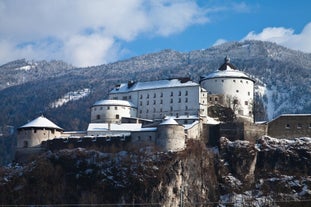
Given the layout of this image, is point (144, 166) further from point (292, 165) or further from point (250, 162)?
point (292, 165)

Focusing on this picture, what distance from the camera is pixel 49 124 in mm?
107500

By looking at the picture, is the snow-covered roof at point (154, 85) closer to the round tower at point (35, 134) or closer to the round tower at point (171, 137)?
the round tower at point (171, 137)

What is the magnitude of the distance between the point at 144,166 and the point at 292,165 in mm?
24539

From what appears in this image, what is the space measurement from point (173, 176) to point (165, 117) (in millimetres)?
16607

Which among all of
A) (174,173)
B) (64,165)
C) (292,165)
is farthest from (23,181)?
(292,165)

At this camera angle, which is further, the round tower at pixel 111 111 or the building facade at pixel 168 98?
the round tower at pixel 111 111

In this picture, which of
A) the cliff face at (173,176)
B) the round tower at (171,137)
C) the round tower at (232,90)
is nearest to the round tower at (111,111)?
the round tower at (232,90)

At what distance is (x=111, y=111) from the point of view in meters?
115

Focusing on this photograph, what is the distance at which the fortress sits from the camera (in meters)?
98.2

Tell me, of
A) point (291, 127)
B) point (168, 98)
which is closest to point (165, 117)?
point (168, 98)

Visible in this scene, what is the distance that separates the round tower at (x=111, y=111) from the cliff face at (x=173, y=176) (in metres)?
16.7

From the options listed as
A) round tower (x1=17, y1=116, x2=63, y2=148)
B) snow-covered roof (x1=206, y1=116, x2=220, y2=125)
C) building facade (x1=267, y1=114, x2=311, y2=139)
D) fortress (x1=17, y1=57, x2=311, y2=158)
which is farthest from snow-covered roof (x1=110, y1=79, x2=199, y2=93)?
round tower (x1=17, y1=116, x2=63, y2=148)

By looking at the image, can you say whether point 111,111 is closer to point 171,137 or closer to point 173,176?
point 171,137

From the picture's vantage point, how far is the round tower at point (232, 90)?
112 metres
